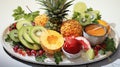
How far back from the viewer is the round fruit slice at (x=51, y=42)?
→ 3.41ft

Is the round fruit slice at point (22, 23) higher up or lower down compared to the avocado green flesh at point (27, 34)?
higher up

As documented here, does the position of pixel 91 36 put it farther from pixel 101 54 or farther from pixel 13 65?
pixel 13 65

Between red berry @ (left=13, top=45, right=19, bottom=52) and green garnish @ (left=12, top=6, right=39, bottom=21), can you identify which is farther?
green garnish @ (left=12, top=6, right=39, bottom=21)

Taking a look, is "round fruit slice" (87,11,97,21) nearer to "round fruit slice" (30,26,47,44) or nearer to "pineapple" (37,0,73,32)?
"pineapple" (37,0,73,32)

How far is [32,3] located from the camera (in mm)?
1664

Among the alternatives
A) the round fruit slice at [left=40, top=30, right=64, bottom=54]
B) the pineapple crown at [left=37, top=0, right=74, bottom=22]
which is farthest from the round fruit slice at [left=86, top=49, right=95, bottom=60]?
the pineapple crown at [left=37, top=0, right=74, bottom=22]

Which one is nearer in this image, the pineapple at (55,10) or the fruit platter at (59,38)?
the fruit platter at (59,38)

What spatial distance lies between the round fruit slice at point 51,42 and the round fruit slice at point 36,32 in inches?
1.1

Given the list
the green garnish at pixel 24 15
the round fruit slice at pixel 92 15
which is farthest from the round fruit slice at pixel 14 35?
the round fruit slice at pixel 92 15

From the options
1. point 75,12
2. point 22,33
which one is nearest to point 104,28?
point 75,12

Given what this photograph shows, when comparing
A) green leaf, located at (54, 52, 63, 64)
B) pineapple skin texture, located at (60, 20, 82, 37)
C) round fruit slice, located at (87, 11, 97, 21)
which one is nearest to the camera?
green leaf, located at (54, 52, 63, 64)

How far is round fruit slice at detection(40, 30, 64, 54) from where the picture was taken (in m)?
1.04

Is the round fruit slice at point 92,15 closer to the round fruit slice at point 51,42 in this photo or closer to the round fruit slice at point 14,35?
the round fruit slice at point 51,42

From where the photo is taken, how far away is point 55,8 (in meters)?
1.17
